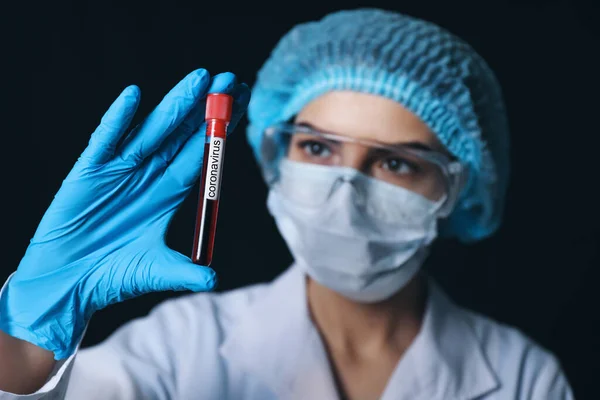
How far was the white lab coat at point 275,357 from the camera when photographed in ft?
5.22

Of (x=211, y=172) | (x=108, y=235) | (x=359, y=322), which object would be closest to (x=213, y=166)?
(x=211, y=172)

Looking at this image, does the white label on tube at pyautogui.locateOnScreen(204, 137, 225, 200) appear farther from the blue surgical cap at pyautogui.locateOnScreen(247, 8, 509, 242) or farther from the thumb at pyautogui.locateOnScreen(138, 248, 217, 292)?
the blue surgical cap at pyautogui.locateOnScreen(247, 8, 509, 242)

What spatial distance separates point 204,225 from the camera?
3.60ft

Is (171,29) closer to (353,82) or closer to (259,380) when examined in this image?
(353,82)

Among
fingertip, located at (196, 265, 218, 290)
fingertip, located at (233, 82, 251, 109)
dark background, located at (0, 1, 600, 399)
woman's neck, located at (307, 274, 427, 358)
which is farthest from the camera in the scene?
dark background, located at (0, 1, 600, 399)

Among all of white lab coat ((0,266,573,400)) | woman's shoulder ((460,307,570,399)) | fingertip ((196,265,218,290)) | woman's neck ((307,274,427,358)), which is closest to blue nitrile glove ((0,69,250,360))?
fingertip ((196,265,218,290))

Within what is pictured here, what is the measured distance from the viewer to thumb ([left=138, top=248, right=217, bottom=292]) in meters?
1.08

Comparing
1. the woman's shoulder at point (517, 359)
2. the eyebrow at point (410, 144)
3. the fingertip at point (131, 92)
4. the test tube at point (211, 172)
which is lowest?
the woman's shoulder at point (517, 359)

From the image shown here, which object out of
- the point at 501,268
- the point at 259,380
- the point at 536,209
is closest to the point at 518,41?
the point at 536,209

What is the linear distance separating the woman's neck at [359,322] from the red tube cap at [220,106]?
764mm

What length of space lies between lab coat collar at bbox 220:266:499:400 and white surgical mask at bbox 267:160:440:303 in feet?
0.51

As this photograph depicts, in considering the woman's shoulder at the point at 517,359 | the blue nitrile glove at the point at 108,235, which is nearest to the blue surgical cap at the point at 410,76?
the woman's shoulder at the point at 517,359

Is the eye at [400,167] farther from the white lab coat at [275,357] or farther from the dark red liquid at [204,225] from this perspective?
the dark red liquid at [204,225]

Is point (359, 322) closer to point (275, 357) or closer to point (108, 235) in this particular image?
point (275, 357)
